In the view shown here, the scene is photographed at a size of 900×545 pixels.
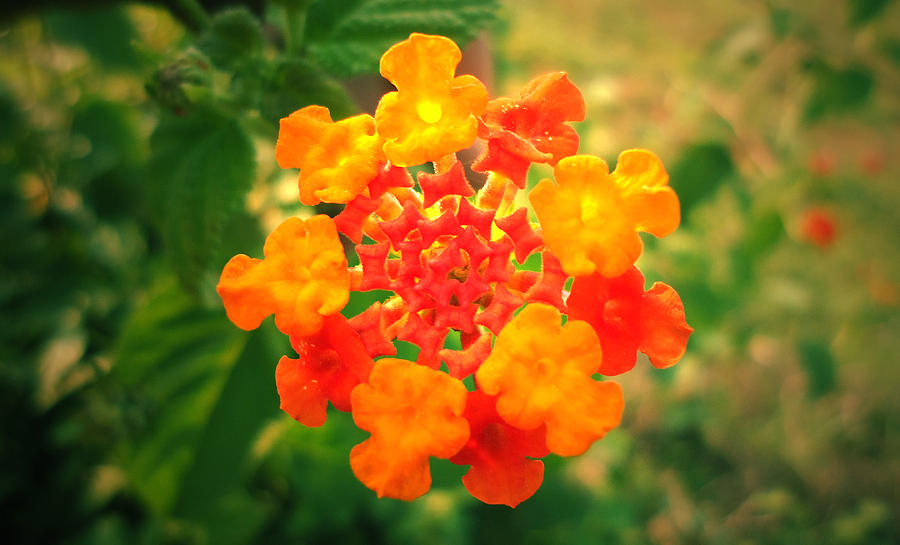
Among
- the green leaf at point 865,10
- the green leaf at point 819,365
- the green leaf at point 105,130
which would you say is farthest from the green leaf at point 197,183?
the green leaf at point 819,365

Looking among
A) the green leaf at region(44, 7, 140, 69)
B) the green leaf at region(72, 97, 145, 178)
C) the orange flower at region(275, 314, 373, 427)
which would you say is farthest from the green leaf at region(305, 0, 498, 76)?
the green leaf at region(44, 7, 140, 69)

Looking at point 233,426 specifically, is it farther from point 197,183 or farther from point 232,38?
point 232,38

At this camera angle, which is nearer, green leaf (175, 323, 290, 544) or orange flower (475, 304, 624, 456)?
orange flower (475, 304, 624, 456)

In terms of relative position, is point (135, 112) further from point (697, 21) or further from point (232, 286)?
point (697, 21)

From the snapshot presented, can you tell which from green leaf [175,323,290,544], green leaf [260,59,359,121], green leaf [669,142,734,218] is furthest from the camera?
green leaf [669,142,734,218]

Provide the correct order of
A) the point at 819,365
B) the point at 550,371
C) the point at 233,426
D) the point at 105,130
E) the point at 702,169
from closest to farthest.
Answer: the point at 550,371 → the point at 233,426 → the point at 702,169 → the point at 105,130 → the point at 819,365

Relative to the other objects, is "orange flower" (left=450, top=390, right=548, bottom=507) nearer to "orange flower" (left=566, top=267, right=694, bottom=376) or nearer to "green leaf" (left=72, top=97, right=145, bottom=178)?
"orange flower" (left=566, top=267, right=694, bottom=376)

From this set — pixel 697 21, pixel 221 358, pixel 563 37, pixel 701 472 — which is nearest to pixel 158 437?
pixel 221 358

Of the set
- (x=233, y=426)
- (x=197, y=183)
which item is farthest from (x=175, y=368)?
(x=197, y=183)
